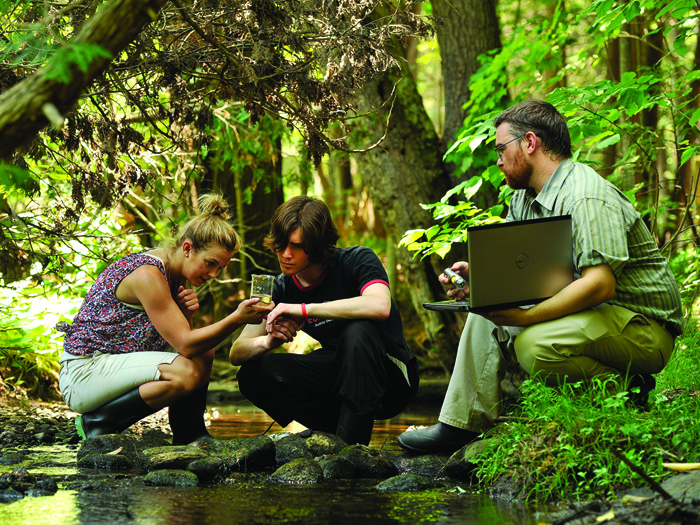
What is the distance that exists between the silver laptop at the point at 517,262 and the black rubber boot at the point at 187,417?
158 cm

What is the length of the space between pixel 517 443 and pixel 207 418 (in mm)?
3563

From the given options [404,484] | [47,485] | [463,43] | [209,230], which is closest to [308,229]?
[209,230]

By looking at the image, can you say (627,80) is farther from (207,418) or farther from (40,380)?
(40,380)

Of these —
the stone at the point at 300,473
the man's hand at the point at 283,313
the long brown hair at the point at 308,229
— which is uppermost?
the long brown hair at the point at 308,229

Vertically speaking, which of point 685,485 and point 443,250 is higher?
point 443,250

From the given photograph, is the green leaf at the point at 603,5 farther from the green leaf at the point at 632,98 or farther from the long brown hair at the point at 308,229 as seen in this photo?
the long brown hair at the point at 308,229

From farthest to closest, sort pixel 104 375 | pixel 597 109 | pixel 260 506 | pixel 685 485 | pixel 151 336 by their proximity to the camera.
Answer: pixel 597 109 → pixel 151 336 → pixel 104 375 → pixel 260 506 → pixel 685 485

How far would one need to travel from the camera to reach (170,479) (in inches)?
123

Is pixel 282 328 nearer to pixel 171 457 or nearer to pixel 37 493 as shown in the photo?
pixel 171 457

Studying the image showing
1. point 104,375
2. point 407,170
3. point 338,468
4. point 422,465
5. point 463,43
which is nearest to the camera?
point 338,468

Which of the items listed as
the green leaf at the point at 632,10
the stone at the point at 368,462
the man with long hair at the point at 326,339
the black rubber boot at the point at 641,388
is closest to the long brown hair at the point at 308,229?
the man with long hair at the point at 326,339

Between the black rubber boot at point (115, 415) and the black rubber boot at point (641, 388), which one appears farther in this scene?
the black rubber boot at point (115, 415)

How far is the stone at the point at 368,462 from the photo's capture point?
3332 millimetres

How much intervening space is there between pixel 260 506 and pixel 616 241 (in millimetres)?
1843
